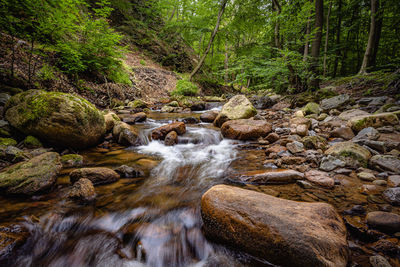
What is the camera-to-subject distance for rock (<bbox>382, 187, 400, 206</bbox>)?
1.85 m

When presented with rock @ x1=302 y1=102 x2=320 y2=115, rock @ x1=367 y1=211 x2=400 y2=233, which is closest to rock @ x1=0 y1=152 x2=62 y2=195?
rock @ x1=367 y1=211 x2=400 y2=233

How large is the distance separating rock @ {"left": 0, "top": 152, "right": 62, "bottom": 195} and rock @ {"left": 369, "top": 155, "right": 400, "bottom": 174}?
481 cm

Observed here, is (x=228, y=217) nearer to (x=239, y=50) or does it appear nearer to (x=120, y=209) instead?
(x=120, y=209)

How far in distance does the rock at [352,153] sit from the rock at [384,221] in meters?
1.29

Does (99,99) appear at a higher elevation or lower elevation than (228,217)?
higher

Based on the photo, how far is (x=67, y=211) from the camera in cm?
200

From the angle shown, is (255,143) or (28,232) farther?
(255,143)

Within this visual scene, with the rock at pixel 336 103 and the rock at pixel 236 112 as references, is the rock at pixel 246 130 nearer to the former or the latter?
the rock at pixel 236 112

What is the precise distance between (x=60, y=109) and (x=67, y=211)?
7.08ft

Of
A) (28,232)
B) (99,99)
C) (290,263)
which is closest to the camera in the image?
(290,263)

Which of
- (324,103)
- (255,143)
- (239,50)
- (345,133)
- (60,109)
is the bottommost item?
(255,143)

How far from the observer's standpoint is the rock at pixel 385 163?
2.34 meters

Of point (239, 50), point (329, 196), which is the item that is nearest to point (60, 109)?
point (329, 196)

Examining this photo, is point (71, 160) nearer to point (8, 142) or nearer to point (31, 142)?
point (31, 142)
